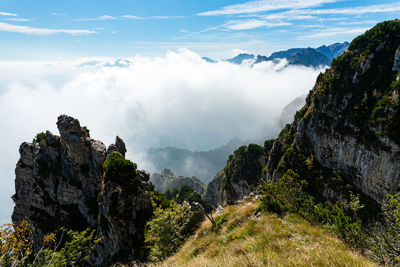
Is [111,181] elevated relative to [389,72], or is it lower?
lower

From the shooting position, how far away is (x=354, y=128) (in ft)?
228

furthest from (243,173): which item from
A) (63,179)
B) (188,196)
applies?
(63,179)

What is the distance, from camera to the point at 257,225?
15.7 metres

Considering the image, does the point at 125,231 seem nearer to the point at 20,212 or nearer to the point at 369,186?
the point at 20,212

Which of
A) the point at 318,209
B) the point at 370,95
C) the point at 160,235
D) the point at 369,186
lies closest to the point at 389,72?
the point at 370,95

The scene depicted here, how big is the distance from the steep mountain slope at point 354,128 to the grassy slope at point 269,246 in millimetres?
61639

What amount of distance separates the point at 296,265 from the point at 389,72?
9354 cm

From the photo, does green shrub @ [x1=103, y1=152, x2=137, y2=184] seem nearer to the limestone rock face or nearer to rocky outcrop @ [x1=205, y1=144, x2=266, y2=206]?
rocky outcrop @ [x1=205, y1=144, x2=266, y2=206]

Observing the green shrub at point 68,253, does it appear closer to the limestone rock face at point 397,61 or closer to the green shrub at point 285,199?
the green shrub at point 285,199

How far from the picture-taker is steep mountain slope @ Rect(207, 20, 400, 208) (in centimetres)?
6078

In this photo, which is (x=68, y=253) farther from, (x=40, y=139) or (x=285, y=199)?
(x=40, y=139)


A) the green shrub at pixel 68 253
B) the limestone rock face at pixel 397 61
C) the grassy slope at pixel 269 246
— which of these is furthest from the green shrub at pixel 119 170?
the limestone rock face at pixel 397 61

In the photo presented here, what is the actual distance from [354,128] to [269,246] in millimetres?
77558

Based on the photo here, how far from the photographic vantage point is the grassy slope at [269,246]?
634 cm
